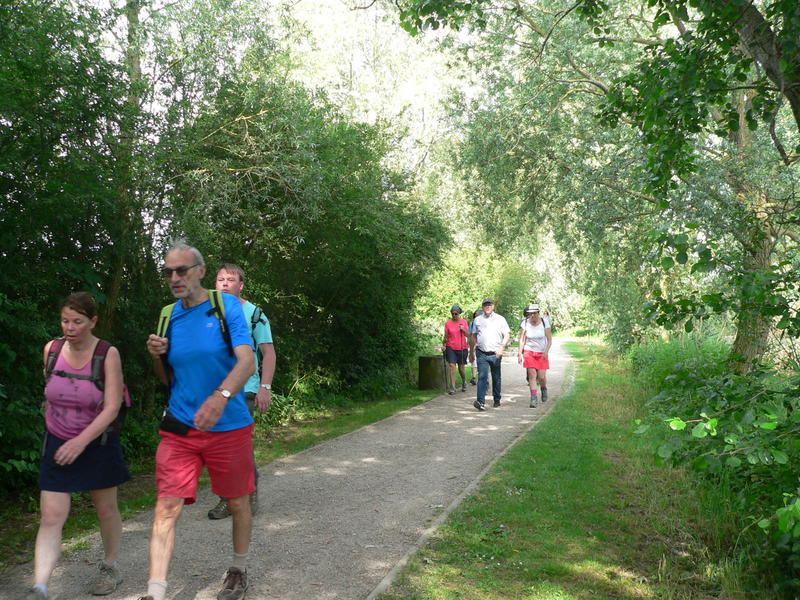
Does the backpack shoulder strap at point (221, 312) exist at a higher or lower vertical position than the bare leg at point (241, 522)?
higher

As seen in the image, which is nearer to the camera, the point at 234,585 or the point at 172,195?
the point at 234,585

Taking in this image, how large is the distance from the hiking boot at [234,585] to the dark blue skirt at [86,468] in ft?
2.93

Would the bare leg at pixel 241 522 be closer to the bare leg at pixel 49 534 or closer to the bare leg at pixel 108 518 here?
the bare leg at pixel 108 518

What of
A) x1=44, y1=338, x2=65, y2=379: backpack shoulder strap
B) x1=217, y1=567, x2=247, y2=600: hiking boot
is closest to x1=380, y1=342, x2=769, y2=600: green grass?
x1=217, y1=567, x2=247, y2=600: hiking boot

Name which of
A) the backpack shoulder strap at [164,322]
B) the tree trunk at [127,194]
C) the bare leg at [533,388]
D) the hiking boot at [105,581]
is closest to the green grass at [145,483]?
the hiking boot at [105,581]

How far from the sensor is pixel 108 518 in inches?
170

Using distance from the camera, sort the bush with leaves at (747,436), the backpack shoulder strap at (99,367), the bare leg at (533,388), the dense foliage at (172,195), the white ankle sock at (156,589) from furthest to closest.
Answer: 1. the bare leg at (533,388)
2. the dense foliage at (172,195)
3. the backpack shoulder strap at (99,367)
4. the bush with leaves at (747,436)
5. the white ankle sock at (156,589)

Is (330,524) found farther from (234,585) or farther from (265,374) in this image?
(234,585)

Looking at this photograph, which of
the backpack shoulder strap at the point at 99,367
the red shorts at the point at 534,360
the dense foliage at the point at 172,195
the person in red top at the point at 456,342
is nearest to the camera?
the backpack shoulder strap at the point at 99,367

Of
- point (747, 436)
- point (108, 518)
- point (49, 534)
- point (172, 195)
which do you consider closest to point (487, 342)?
point (172, 195)

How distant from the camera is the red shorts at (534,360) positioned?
43.5 ft

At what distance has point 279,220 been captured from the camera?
10.8 m

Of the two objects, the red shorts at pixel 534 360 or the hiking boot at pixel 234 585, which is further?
the red shorts at pixel 534 360

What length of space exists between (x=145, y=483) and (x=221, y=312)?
14.2 feet
